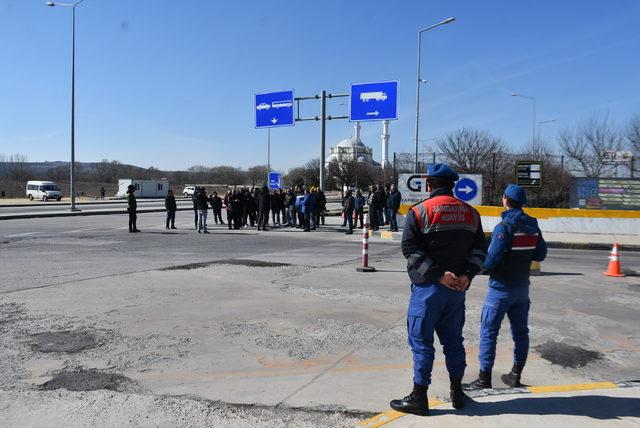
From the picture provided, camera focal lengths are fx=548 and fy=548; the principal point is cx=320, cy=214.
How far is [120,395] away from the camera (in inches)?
178

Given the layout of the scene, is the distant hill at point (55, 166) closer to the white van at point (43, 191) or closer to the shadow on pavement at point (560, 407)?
the white van at point (43, 191)

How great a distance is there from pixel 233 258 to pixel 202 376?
835 centimetres

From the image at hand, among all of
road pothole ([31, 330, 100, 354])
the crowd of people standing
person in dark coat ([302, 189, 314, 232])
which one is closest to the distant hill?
the crowd of people standing

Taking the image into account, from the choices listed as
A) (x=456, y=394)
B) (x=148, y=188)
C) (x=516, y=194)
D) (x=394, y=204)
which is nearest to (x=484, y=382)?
(x=456, y=394)

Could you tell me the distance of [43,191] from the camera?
6216 centimetres

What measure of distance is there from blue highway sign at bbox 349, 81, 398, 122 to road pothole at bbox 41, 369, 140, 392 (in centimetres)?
2023

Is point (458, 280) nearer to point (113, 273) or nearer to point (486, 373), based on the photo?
point (486, 373)

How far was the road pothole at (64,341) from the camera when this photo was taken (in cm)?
575

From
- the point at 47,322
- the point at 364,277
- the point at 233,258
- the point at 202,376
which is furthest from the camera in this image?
the point at 233,258

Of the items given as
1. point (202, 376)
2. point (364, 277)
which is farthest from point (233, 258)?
point (202, 376)

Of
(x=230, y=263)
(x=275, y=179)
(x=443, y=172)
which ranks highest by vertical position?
(x=275, y=179)

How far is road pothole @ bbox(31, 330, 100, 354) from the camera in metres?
5.75

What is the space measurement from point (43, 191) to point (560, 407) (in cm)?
6704

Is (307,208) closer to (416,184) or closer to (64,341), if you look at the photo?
(416,184)
